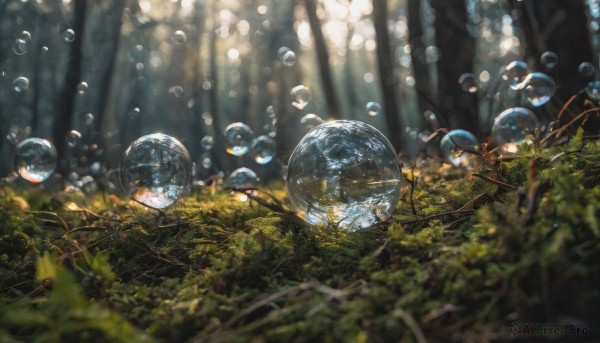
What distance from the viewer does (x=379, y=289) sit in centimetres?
203

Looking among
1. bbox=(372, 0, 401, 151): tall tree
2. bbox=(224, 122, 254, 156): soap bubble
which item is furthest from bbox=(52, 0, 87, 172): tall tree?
bbox=(372, 0, 401, 151): tall tree

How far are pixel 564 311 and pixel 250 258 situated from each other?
1435mm

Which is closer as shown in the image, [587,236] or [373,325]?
[373,325]

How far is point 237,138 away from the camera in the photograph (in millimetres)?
7551

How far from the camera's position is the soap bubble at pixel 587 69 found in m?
5.36

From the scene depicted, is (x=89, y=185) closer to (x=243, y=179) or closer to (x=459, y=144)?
(x=243, y=179)

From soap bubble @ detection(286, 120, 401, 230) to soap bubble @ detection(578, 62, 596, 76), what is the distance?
3.58m

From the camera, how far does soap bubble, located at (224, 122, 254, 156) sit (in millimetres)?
7562

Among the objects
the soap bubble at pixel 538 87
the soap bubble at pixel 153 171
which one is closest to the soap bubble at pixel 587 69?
the soap bubble at pixel 538 87

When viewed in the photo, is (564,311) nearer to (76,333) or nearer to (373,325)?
(373,325)

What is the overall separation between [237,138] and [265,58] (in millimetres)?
36715

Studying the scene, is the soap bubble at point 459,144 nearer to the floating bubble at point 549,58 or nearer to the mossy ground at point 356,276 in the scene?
the floating bubble at point 549,58

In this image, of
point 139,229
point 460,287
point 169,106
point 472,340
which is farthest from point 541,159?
point 169,106

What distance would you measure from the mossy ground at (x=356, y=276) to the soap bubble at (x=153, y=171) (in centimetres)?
93
